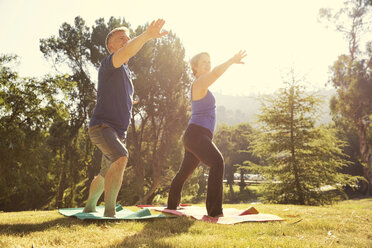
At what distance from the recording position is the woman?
A: 11.6 feet

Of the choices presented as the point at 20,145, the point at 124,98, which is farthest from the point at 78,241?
the point at 20,145

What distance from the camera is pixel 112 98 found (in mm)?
3299

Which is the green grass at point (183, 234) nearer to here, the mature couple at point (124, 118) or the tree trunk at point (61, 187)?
the mature couple at point (124, 118)

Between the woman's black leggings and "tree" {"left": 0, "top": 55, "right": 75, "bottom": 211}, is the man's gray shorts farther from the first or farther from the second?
"tree" {"left": 0, "top": 55, "right": 75, "bottom": 211}

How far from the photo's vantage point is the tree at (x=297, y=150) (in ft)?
32.0

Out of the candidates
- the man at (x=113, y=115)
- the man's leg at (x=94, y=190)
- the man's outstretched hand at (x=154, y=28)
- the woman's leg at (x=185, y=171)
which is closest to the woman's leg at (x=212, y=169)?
the woman's leg at (x=185, y=171)

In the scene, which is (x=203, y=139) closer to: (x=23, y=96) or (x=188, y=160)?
(x=188, y=160)

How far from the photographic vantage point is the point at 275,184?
10.4 m

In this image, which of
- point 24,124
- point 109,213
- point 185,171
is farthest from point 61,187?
point 109,213

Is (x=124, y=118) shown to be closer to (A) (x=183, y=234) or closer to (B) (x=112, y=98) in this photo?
(B) (x=112, y=98)

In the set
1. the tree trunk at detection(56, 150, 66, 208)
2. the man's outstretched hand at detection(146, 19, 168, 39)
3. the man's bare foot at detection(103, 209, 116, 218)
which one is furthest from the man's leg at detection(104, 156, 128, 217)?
the tree trunk at detection(56, 150, 66, 208)

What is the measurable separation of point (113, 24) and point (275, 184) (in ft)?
45.7

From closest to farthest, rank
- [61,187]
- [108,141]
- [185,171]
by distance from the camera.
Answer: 1. [108,141]
2. [185,171]
3. [61,187]

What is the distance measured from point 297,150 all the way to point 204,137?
746 cm
